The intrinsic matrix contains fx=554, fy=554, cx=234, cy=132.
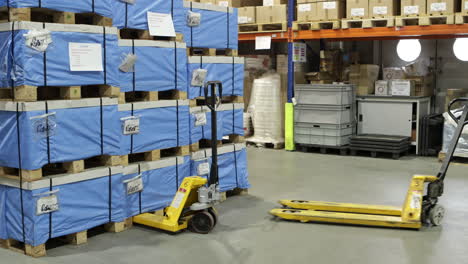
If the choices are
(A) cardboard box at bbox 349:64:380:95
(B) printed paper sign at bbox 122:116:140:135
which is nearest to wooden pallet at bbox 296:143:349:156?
(A) cardboard box at bbox 349:64:380:95

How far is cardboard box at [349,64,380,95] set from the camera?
10.9 metres

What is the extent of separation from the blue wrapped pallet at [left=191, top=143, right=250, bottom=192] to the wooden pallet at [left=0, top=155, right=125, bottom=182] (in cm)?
132

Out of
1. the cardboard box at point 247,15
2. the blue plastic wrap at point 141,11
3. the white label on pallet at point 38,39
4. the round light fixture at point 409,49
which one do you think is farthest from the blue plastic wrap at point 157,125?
the round light fixture at point 409,49

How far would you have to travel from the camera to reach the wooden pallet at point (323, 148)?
1053cm

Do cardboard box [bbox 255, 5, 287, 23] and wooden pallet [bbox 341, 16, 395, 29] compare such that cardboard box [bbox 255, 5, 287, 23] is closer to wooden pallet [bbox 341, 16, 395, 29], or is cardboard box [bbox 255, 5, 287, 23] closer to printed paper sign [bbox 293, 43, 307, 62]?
printed paper sign [bbox 293, 43, 307, 62]

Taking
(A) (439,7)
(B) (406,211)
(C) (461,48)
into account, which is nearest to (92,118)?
(B) (406,211)

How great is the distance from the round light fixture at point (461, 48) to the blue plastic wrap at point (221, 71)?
5730 millimetres

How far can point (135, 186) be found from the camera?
5.75 m

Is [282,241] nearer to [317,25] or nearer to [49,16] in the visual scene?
[49,16]

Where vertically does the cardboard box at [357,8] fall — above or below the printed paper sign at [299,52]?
above

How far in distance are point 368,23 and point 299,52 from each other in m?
1.68

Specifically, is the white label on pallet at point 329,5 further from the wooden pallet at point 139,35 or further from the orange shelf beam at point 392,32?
the wooden pallet at point 139,35

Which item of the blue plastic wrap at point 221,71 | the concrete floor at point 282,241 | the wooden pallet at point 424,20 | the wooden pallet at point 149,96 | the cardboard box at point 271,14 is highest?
the cardboard box at point 271,14

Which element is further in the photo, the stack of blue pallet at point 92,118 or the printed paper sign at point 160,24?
the printed paper sign at point 160,24
